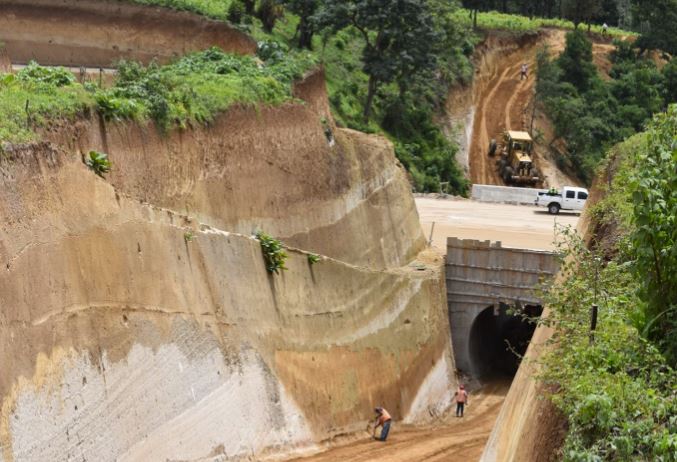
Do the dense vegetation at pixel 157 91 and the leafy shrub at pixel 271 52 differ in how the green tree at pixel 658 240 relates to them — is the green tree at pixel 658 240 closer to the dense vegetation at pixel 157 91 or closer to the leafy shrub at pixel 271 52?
the dense vegetation at pixel 157 91

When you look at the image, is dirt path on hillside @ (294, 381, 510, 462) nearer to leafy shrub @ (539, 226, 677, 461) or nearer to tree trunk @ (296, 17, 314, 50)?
leafy shrub @ (539, 226, 677, 461)

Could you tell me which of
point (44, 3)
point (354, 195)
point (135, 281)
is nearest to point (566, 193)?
point (354, 195)

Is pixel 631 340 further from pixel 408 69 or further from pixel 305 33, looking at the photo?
pixel 305 33

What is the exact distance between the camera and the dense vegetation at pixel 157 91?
24.3 metres

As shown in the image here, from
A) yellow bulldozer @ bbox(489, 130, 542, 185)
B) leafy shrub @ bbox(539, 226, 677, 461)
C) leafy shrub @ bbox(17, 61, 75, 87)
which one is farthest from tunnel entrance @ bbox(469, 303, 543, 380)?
leafy shrub @ bbox(539, 226, 677, 461)

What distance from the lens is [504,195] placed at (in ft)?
183

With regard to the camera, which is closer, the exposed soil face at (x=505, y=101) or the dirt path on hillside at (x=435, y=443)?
the dirt path on hillside at (x=435, y=443)

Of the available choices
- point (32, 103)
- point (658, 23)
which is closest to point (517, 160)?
point (658, 23)

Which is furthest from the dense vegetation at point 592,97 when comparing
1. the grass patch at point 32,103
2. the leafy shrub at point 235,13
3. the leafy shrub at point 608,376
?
the leafy shrub at point 608,376

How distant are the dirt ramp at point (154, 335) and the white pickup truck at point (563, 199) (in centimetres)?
2037

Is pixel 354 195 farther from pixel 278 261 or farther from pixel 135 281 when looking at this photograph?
pixel 135 281

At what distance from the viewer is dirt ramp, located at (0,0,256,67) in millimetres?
40375

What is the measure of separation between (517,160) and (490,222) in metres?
16.2

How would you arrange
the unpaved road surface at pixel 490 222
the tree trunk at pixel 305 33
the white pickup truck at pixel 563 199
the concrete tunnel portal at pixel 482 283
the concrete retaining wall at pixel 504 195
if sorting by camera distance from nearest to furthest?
the concrete tunnel portal at pixel 482 283
the unpaved road surface at pixel 490 222
the white pickup truck at pixel 563 199
the concrete retaining wall at pixel 504 195
the tree trunk at pixel 305 33
